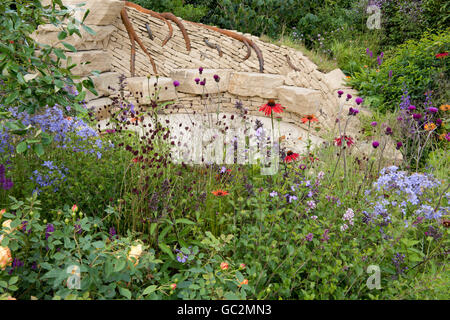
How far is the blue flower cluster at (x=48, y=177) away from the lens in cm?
229

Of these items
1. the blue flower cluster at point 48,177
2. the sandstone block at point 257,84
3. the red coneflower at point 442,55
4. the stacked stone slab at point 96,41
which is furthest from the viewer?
the sandstone block at point 257,84

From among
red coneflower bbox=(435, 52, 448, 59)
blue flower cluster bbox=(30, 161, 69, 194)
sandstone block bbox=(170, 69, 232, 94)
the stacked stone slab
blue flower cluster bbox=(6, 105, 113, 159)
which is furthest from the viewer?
sandstone block bbox=(170, 69, 232, 94)

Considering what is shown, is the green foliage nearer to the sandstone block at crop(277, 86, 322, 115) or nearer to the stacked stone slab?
the sandstone block at crop(277, 86, 322, 115)

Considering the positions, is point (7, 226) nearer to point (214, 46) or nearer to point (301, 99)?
point (301, 99)

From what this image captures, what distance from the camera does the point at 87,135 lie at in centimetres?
276

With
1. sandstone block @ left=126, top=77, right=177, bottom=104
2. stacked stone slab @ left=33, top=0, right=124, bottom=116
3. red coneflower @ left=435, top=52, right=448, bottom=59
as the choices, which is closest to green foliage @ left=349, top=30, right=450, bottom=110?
red coneflower @ left=435, top=52, right=448, bottom=59

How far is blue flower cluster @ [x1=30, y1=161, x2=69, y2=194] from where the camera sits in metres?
2.29

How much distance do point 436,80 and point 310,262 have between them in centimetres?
397

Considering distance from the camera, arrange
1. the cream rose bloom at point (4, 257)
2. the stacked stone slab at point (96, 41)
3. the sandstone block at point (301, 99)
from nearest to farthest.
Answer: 1. the cream rose bloom at point (4, 257)
2. the stacked stone slab at point (96, 41)
3. the sandstone block at point (301, 99)

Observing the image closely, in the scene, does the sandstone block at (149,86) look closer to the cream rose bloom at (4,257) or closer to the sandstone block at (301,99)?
the sandstone block at (301,99)

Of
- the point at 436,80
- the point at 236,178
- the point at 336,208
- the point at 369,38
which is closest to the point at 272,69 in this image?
the point at 369,38

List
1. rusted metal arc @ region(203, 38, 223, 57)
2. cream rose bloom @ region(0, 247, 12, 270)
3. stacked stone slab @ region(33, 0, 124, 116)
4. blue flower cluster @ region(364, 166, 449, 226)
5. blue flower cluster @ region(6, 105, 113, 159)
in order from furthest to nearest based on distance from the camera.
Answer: rusted metal arc @ region(203, 38, 223, 57) < stacked stone slab @ region(33, 0, 124, 116) < blue flower cluster @ region(6, 105, 113, 159) < blue flower cluster @ region(364, 166, 449, 226) < cream rose bloom @ region(0, 247, 12, 270)

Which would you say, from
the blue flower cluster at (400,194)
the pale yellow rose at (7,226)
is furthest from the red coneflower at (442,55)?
the pale yellow rose at (7,226)

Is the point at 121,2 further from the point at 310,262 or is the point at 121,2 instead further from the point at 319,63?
the point at 310,262
